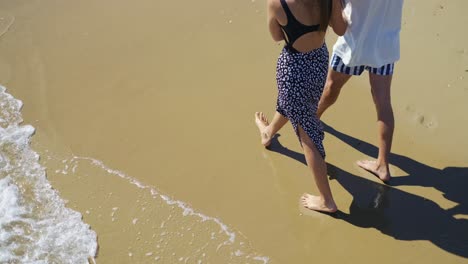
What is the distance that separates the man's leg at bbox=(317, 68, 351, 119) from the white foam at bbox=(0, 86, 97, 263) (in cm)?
182

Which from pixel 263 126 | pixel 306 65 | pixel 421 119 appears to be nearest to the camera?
pixel 306 65

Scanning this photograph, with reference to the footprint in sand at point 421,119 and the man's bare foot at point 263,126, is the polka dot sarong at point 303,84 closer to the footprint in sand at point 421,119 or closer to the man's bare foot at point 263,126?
the man's bare foot at point 263,126

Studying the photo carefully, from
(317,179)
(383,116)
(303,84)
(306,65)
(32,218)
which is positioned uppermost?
(306,65)

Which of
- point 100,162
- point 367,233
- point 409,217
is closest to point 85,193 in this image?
point 100,162

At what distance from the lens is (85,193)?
11.8 feet

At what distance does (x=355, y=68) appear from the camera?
315 centimetres

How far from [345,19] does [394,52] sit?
1.47 feet

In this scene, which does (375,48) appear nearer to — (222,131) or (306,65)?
(306,65)

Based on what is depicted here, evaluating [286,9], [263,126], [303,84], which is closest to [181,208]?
[263,126]

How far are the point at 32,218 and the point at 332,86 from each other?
224 centimetres

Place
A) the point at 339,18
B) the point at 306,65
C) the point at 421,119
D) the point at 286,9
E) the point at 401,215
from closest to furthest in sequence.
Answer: the point at 286,9, the point at 339,18, the point at 306,65, the point at 401,215, the point at 421,119

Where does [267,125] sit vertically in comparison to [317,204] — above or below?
above

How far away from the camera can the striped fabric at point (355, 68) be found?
305cm

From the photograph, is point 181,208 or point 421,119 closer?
point 181,208
